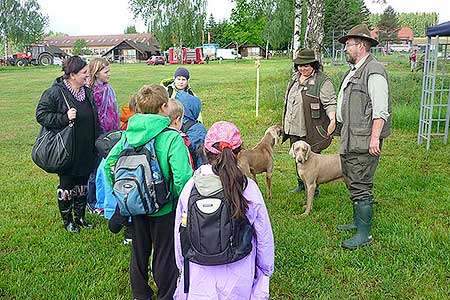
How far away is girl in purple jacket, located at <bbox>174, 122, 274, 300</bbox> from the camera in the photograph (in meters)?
2.42

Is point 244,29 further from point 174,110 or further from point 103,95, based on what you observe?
point 174,110

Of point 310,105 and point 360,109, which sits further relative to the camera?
point 310,105

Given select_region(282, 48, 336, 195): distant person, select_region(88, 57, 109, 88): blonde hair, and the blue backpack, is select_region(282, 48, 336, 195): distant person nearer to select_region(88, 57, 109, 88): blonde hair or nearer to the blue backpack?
select_region(88, 57, 109, 88): blonde hair

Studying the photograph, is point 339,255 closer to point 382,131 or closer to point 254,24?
point 382,131

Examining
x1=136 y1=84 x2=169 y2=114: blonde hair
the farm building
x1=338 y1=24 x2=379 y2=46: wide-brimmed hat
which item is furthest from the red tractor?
x1=136 y1=84 x2=169 y2=114: blonde hair

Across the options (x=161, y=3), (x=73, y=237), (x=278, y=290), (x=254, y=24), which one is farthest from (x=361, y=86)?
(x=254, y=24)

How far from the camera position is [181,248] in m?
2.62

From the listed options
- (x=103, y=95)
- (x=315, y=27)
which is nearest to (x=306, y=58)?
Answer: (x=103, y=95)

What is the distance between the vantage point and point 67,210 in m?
4.96

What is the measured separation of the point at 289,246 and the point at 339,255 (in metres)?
0.50

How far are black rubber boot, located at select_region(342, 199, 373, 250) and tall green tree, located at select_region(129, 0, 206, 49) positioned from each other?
51.6 m

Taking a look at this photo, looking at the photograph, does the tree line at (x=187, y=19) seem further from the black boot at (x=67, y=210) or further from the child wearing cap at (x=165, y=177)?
the child wearing cap at (x=165, y=177)

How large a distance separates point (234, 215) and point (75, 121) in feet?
9.04

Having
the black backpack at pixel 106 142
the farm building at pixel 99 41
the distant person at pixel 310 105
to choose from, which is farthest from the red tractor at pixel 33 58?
the black backpack at pixel 106 142
